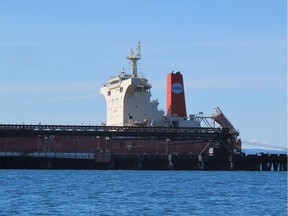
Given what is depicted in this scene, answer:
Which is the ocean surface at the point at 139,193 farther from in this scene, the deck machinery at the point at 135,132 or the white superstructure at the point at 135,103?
the white superstructure at the point at 135,103

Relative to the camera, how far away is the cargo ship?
8225 cm

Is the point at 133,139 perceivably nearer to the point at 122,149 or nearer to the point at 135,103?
the point at 122,149

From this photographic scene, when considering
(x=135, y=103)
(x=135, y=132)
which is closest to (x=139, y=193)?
(x=135, y=132)

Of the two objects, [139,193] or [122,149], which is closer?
[139,193]

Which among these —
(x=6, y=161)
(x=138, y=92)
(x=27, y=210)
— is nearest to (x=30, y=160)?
(x=6, y=161)

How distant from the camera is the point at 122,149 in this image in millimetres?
88500

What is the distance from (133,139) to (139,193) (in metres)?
34.5

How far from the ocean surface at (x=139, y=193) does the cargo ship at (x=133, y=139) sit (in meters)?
5.17

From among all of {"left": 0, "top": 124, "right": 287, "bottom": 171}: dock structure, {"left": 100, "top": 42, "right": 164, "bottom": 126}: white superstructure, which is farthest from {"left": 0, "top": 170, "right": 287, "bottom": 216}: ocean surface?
{"left": 100, "top": 42, "right": 164, "bottom": 126}: white superstructure

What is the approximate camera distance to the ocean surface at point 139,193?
1741 inches

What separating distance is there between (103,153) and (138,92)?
42.9 ft

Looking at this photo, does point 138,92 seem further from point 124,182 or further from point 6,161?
point 124,182

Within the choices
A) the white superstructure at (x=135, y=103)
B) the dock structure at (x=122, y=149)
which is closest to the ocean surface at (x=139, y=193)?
the dock structure at (x=122, y=149)

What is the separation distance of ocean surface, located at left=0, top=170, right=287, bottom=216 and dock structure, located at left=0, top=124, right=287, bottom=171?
485cm
